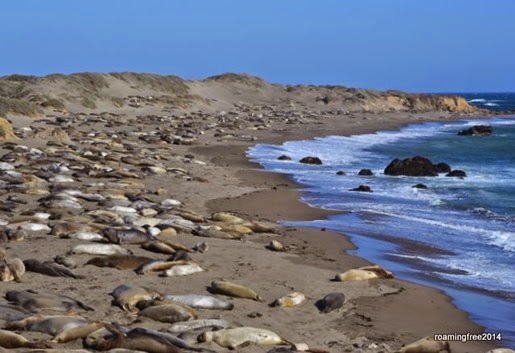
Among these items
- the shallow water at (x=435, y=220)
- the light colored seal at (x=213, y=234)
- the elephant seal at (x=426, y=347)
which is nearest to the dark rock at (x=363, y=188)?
the shallow water at (x=435, y=220)

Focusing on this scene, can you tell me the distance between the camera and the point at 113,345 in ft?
17.4

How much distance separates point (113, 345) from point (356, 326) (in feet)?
8.69

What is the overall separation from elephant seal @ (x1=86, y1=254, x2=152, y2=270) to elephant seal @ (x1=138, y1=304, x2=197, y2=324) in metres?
1.93

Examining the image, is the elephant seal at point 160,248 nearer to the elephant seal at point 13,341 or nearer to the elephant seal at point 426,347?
the elephant seal at point 426,347

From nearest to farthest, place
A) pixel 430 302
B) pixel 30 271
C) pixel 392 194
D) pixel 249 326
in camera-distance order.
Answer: pixel 249 326, pixel 30 271, pixel 430 302, pixel 392 194

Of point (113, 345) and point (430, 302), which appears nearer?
point (113, 345)

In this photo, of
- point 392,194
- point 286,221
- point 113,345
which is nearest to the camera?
point 113,345

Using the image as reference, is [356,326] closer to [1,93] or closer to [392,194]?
[392,194]

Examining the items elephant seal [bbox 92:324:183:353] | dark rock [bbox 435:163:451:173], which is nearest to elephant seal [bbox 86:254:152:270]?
elephant seal [bbox 92:324:183:353]

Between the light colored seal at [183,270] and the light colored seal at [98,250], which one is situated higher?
the light colored seal at [98,250]

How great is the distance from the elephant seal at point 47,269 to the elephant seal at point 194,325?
A: 2.08 metres

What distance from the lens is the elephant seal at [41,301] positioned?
6.36 meters

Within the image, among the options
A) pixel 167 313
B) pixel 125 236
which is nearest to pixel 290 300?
pixel 167 313

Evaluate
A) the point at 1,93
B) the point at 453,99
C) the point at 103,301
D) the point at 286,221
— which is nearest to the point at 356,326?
the point at 103,301
